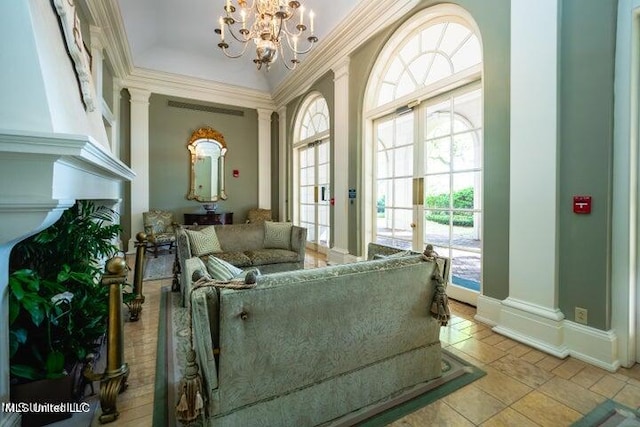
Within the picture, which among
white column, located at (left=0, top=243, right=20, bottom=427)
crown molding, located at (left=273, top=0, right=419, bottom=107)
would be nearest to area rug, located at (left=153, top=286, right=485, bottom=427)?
white column, located at (left=0, top=243, right=20, bottom=427)

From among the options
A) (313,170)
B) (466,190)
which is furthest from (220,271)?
(313,170)

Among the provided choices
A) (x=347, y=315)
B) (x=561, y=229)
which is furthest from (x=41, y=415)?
(x=561, y=229)

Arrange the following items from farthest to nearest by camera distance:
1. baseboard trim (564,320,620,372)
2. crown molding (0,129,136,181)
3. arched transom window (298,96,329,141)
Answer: arched transom window (298,96,329,141) → baseboard trim (564,320,620,372) → crown molding (0,129,136,181)

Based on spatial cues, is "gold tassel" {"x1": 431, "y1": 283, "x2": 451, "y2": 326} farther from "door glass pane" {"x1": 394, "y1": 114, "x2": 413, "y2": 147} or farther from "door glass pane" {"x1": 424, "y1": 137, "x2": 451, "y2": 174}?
"door glass pane" {"x1": 394, "y1": 114, "x2": 413, "y2": 147}

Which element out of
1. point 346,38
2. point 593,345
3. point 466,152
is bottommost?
point 593,345

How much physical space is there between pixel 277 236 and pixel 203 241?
0.97m

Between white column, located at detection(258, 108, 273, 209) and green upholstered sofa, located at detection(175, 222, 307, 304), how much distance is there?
10.6 ft

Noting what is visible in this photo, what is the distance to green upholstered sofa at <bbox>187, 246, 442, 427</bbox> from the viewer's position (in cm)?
122

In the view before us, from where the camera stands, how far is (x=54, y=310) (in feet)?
5.39

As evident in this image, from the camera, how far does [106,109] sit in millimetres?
4668

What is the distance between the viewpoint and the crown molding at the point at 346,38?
3.67m

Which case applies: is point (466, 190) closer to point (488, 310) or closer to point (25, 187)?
point (488, 310)

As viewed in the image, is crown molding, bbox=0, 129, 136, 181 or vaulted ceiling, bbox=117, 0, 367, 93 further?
vaulted ceiling, bbox=117, 0, 367, 93

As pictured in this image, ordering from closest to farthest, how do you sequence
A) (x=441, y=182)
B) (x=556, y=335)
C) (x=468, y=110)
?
1. (x=556, y=335)
2. (x=468, y=110)
3. (x=441, y=182)
